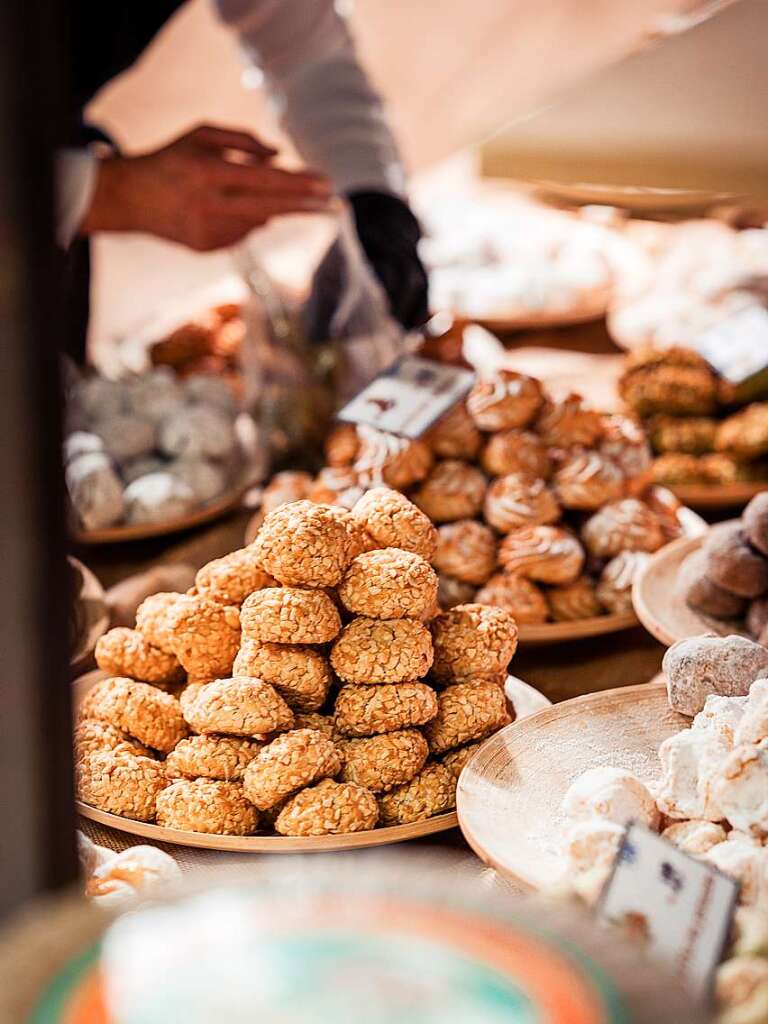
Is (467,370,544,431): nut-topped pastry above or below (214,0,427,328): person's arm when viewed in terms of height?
below

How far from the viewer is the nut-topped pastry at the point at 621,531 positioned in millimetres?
1755

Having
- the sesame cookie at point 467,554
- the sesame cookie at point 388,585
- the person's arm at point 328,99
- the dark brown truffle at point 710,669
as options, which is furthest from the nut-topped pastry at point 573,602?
the person's arm at point 328,99

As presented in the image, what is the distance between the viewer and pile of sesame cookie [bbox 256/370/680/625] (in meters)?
1.68

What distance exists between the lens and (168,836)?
1.14m

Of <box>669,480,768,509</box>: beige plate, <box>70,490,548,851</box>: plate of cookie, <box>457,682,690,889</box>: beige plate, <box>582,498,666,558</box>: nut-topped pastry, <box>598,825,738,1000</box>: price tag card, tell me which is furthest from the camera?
<box>669,480,768,509</box>: beige plate

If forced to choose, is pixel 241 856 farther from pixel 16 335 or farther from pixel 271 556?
pixel 16 335

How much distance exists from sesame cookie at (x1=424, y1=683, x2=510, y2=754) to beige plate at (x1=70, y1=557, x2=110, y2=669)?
0.52 meters

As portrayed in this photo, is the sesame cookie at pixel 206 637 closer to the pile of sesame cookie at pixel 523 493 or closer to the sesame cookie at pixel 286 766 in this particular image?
the sesame cookie at pixel 286 766

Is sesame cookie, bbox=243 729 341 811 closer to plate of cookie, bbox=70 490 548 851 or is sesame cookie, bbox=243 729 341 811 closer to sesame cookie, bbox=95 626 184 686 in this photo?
plate of cookie, bbox=70 490 548 851

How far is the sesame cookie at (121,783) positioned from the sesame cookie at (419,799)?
24 cm

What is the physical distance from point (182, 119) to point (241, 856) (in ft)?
13.4

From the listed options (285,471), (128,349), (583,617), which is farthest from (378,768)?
(128,349)

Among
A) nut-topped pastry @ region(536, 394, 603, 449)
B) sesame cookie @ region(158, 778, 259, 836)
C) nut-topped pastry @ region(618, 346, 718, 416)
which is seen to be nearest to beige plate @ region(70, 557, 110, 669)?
sesame cookie @ region(158, 778, 259, 836)

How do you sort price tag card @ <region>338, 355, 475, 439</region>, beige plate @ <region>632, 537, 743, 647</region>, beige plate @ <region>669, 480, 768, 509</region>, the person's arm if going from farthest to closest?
the person's arm, beige plate @ <region>669, 480, 768, 509</region>, price tag card @ <region>338, 355, 475, 439</region>, beige plate @ <region>632, 537, 743, 647</region>
